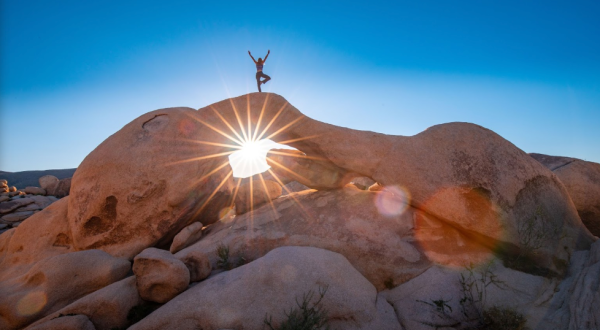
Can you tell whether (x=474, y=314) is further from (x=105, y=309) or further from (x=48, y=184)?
(x=48, y=184)

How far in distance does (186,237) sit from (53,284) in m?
2.57

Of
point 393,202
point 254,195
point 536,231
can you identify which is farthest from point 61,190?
point 536,231

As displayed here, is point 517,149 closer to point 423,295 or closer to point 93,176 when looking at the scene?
point 423,295

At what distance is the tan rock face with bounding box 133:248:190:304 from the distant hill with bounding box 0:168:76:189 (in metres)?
34.1

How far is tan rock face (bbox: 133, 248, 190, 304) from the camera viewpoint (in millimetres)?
4457

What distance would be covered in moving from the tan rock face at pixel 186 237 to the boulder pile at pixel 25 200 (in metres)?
12.5

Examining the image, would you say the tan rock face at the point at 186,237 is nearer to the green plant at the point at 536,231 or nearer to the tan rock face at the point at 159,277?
the tan rock face at the point at 159,277

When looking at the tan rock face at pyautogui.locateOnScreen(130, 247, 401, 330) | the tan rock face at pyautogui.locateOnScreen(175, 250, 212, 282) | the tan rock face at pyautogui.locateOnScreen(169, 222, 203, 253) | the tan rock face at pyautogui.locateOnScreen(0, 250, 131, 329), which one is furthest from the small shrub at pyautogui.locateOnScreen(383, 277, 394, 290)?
the tan rock face at pyautogui.locateOnScreen(0, 250, 131, 329)

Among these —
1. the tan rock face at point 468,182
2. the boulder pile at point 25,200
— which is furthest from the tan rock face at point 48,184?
the tan rock face at point 468,182

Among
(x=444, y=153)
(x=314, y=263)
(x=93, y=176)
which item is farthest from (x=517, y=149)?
(x=93, y=176)

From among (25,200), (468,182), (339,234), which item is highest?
(468,182)

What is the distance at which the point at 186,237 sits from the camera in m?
7.05

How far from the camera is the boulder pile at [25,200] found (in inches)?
574

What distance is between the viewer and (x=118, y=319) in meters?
4.27
